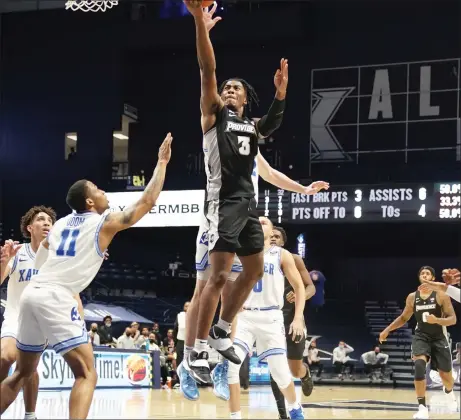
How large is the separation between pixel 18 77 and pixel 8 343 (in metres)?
24.0

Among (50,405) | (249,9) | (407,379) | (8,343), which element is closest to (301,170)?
(249,9)

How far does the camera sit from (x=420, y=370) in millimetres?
11828

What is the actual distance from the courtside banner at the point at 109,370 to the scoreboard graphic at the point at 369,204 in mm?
5629

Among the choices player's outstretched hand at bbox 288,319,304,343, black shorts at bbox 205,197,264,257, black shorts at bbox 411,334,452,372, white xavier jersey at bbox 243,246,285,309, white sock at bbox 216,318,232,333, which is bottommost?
black shorts at bbox 411,334,452,372

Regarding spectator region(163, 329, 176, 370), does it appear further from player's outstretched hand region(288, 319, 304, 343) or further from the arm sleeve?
the arm sleeve

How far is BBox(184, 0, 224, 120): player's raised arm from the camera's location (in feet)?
19.9

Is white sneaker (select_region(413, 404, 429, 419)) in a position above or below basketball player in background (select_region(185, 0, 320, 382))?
below

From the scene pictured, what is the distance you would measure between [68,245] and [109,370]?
1139cm

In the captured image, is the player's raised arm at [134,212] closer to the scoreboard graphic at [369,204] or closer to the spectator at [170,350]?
the spectator at [170,350]

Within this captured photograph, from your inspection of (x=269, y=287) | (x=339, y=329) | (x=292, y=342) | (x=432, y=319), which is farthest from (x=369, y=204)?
(x=269, y=287)

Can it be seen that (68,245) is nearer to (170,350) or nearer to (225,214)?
(225,214)

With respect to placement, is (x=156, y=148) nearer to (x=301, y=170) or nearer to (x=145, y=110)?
(x=145, y=110)

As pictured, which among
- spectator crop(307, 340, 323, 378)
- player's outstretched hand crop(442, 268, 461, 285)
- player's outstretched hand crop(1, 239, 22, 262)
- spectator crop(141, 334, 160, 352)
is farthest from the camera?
spectator crop(307, 340, 323, 378)

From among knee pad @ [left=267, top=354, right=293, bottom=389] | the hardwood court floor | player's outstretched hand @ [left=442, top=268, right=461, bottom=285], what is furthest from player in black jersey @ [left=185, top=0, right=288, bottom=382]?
the hardwood court floor
